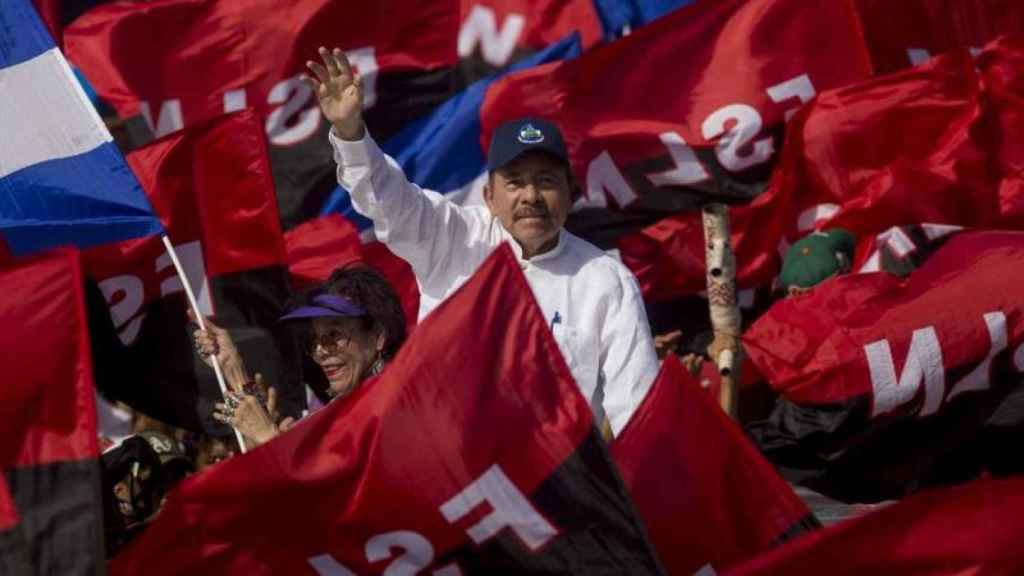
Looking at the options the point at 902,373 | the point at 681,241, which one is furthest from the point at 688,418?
the point at 681,241

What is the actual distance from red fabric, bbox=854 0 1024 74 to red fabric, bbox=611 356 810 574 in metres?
4.79

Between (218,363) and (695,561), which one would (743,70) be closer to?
(218,363)

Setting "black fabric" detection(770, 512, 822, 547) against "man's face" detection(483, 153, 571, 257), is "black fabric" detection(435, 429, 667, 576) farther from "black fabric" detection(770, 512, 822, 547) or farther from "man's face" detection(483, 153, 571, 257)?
"man's face" detection(483, 153, 571, 257)

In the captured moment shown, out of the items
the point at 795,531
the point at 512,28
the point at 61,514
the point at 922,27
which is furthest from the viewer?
the point at 512,28

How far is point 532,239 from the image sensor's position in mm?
6344

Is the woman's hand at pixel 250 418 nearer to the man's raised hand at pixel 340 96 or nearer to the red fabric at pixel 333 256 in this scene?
the man's raised hand at pixel 340 96

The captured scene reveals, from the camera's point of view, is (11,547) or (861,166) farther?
(861,166)

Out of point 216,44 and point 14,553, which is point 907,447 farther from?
point 216,44

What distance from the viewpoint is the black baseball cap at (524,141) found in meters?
6.37

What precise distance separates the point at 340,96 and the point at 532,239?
617 millimetres

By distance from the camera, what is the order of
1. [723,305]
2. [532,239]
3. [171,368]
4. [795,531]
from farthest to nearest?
1. [171,368]
2. [723,305]
3. [532,239]
4. [795,531]

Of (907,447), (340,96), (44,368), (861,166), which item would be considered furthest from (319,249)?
(44,368)

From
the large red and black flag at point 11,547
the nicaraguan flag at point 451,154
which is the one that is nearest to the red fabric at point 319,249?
the nicaraguan flag at point 451,154

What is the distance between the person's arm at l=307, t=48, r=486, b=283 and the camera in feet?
20.8
